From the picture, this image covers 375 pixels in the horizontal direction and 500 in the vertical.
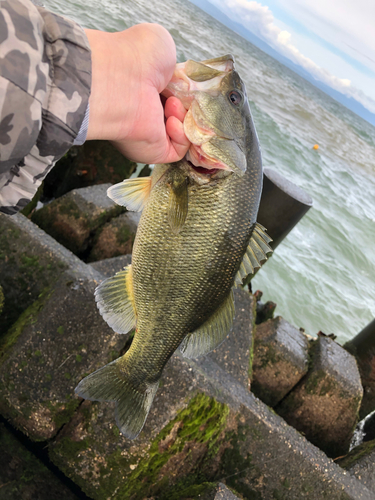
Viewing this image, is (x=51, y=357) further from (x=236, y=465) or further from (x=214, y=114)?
(x=214, y=114)

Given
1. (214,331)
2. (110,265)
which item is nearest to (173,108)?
(214,331)

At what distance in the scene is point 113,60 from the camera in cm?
151

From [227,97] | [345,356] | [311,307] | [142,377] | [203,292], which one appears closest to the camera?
[227,97]

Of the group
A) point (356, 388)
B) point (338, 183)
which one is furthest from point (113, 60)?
point (338, 183)

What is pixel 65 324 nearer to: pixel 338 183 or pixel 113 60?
pixel 113 60

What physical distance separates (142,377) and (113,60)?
67.0 inches

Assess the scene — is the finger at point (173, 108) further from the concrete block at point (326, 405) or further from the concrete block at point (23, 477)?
the concrete block at point (326, 405)

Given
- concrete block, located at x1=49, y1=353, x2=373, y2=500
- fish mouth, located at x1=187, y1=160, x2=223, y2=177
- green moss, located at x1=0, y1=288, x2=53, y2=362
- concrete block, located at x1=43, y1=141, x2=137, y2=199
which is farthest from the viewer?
concrete block, located at x1=43, y1=141, x2=137, y2=199

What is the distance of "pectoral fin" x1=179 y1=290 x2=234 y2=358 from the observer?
2.15 m

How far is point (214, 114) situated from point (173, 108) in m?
0.21

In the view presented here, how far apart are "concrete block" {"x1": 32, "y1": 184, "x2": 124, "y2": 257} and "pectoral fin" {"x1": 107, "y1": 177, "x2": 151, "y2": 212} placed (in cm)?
179

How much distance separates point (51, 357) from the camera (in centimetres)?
238

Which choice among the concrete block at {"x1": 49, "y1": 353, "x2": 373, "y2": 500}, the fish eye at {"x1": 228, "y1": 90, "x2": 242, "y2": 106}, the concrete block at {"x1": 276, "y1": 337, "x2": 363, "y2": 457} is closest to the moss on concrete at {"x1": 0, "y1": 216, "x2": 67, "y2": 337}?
the concrete block at {"x1": 49, "y1": 353, "x2": 373, "y2": 500}

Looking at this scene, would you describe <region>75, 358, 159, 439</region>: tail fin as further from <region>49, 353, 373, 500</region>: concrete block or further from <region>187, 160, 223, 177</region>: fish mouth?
<region>187, 160, 223, 177</region>: fish mouth
